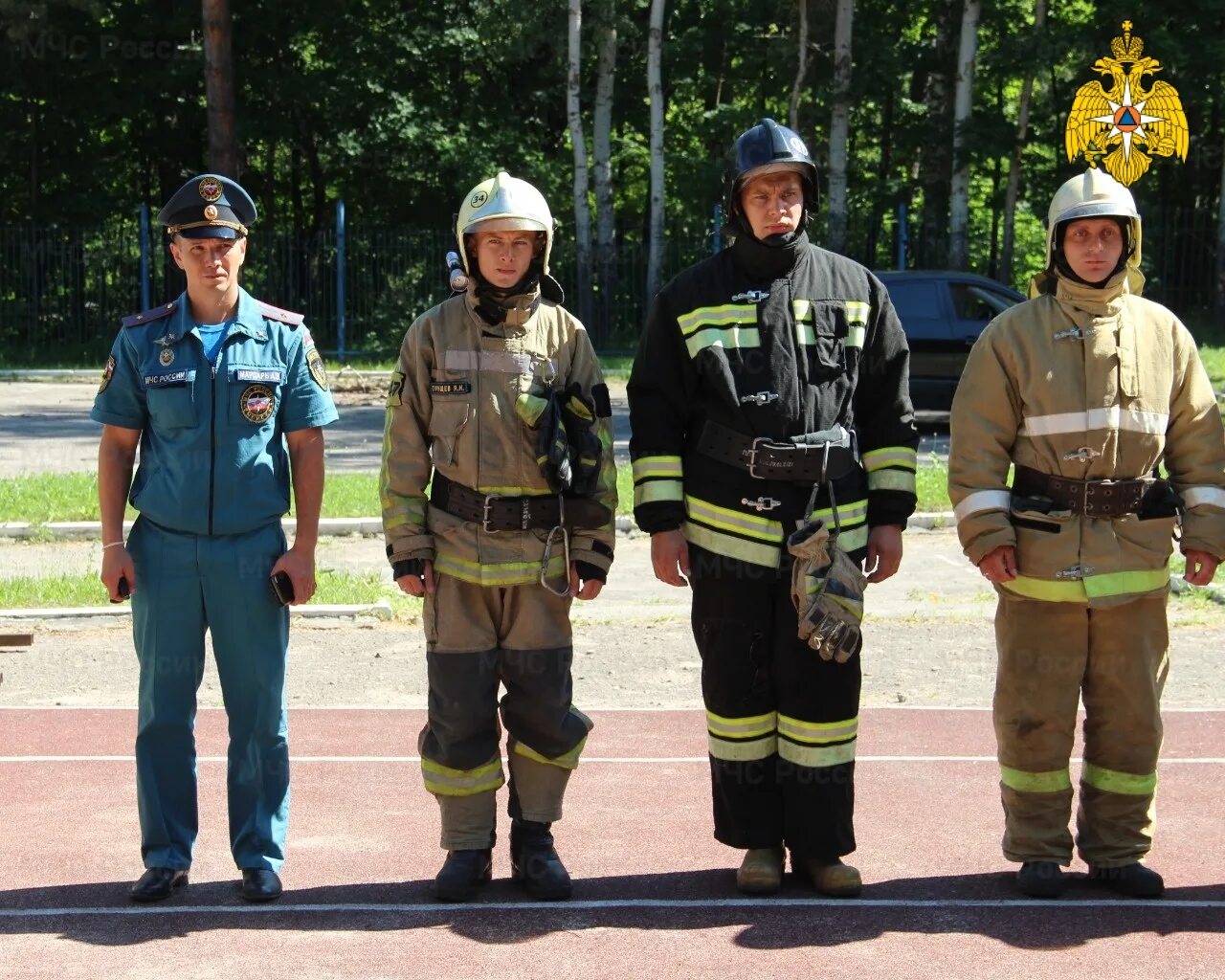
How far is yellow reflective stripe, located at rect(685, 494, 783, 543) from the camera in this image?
519 centimetres

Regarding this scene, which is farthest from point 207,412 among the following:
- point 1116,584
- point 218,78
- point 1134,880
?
point 218,78

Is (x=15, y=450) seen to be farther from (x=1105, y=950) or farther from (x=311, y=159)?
(x=311, y=159)

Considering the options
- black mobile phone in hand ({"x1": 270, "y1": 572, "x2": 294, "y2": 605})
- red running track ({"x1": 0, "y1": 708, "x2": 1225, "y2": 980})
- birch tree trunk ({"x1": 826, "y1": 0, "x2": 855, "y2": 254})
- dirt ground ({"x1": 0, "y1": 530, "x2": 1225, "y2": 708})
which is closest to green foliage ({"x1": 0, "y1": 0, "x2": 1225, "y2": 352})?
birch tree trunk ({"x1": 826, "y1": 0, "x2": 855, "y2": 254})

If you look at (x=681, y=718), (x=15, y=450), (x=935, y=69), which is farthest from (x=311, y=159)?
(x=681, y=718)

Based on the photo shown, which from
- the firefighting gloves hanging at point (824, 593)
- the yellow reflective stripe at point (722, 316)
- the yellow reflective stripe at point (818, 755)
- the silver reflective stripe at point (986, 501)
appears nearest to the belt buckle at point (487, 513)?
the yellow reflective stripe at point (722, 316)

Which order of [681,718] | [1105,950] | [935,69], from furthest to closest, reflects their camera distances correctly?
1. [935,69]
2. [681,718]
3. [1105,950]

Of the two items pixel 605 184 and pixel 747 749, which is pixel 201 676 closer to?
pixel 747 749

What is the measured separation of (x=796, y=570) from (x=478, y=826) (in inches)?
52.4

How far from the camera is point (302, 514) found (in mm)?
5273

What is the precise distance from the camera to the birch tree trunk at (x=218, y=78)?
27.6 m

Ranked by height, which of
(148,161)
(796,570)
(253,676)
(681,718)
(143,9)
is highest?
(143,9)

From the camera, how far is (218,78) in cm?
2767

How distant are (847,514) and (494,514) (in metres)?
1.12

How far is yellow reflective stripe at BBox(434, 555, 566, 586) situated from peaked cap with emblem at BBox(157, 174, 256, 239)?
4.07 feet
